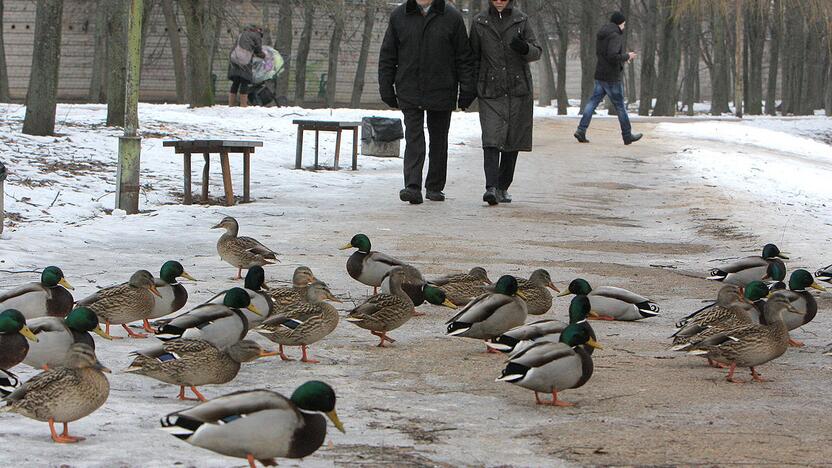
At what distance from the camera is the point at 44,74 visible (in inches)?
784

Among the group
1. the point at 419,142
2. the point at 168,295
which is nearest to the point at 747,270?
the point at 168,295

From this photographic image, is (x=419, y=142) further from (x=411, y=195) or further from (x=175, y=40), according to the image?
(x=175, y=40)

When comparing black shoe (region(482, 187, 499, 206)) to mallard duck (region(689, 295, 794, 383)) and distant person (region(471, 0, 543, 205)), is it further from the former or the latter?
mallard duck (region(689, 295, 794, 383))

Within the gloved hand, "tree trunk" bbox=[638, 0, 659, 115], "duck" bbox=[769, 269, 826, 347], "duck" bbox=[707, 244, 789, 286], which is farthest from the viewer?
"tree trunk" bbox=[638, 0, 659, 115]

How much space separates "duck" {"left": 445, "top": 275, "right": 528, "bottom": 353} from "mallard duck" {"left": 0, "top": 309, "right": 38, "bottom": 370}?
2372mm

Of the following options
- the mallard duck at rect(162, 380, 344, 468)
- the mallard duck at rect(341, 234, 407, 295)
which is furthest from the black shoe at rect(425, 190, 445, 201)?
the mallard duck at rect(162, 380, 344, 468)

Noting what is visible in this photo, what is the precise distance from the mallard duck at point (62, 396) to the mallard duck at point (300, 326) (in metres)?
1.68

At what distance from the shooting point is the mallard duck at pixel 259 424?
4348mm

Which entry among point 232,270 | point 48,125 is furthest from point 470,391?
point 48,125

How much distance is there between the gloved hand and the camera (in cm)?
1417

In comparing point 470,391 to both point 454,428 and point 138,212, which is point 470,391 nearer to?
point 454,428

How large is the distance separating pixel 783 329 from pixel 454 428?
2258 millimetres

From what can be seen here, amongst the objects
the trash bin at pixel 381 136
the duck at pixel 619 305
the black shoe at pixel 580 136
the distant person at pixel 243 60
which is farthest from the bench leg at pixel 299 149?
the distant person at pixel 243 60

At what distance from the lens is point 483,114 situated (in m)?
14.6
